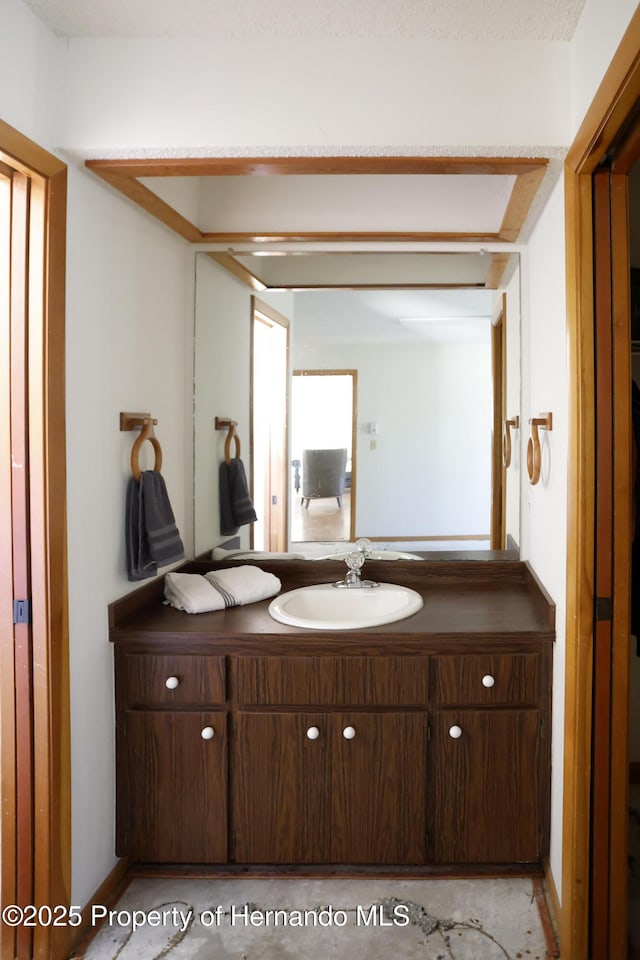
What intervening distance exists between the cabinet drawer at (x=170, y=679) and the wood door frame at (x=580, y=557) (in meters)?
0.99

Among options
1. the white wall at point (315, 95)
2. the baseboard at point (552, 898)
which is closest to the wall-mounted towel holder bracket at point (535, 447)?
the white wall at point (315, 95)

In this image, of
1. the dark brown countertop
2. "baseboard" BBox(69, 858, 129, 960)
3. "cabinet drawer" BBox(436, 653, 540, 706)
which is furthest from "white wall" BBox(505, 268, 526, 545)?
"baseboard" BBox(69, 858, 129, 960)

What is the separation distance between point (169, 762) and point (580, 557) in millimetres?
1333

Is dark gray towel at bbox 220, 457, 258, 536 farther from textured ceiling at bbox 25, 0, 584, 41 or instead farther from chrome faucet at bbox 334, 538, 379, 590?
textured ceiling at bbox 25, 0, 584, 41

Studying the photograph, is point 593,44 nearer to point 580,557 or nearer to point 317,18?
point 317,18

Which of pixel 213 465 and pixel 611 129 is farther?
pixel 213 465

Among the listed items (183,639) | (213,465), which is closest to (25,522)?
(183,639)

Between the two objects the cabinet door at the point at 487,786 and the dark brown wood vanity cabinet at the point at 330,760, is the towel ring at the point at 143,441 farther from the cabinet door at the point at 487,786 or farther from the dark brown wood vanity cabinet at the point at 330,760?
the cabinet door at the point at 487,786

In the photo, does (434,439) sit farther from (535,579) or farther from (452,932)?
(452,932)

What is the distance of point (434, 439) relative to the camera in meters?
2.61

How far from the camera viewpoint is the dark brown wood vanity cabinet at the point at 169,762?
2.07 m

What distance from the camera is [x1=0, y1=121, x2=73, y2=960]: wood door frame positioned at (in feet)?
5.59

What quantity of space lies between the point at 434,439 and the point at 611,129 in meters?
1.29

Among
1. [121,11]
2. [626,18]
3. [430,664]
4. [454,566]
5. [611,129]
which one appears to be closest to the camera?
[626,18]
